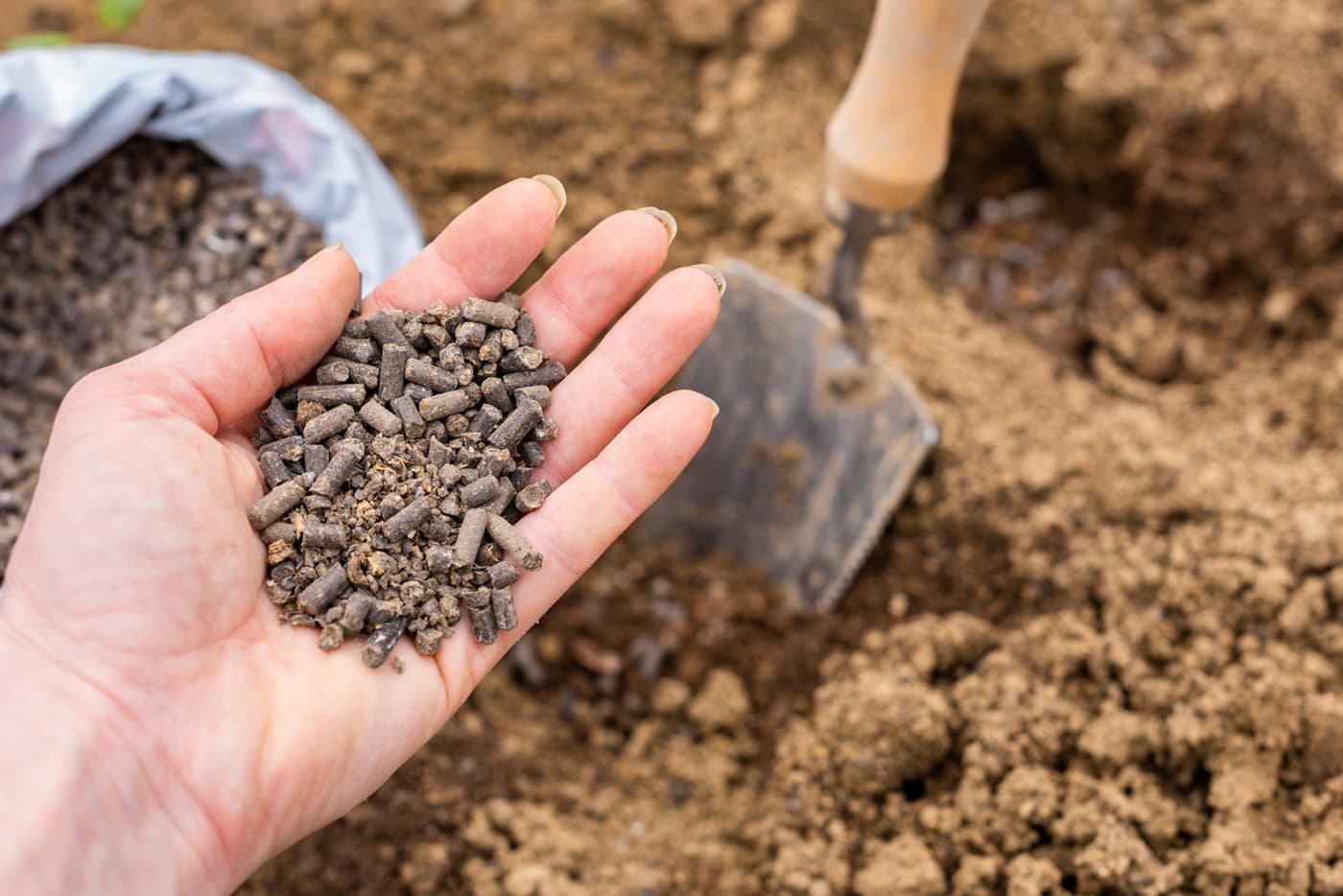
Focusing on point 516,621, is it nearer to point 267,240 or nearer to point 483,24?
point 267,240

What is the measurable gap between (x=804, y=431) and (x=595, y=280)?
1.11 m

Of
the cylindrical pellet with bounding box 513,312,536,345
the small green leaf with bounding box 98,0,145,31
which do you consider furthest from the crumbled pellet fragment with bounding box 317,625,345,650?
the small green leaf with bounding box 98,0,145,31

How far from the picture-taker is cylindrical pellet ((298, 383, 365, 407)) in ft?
7.20

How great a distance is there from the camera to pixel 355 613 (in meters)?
2.00

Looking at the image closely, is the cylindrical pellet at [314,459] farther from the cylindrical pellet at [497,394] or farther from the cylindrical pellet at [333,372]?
the cylindrical pellet at [497,394]

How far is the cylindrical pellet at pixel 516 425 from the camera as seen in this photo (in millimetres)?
2217

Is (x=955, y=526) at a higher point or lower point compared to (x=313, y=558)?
lower

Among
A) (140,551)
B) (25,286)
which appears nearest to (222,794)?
(140,551)

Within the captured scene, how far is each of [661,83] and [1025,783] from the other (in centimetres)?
262

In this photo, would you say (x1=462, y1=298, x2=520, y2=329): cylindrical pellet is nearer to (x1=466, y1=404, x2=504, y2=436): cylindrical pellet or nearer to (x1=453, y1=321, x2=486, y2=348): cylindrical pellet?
(x1=453, y1=321, x2=486, y2=348): cylindrical pellet

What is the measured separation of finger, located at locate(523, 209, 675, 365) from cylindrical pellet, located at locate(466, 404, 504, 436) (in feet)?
0.70

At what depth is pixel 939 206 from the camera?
3.94 m

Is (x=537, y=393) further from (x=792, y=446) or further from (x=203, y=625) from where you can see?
Answer: (x=792, y=446)

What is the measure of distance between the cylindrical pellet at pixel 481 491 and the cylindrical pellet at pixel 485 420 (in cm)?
12
